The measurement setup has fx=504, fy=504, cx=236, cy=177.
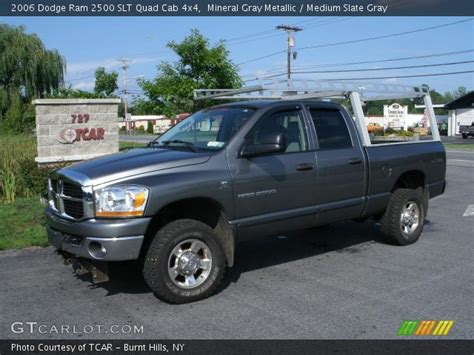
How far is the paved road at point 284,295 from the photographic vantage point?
4156 mm

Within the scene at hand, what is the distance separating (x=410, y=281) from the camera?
5.29 metres

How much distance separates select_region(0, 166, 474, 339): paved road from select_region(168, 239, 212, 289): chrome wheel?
225 millimetres

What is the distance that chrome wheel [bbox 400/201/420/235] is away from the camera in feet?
22.3

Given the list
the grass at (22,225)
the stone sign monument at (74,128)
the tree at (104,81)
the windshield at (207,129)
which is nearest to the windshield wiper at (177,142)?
the windshield at (207,129)

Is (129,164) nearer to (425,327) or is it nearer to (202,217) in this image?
(202,217)

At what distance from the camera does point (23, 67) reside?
95.6 ft

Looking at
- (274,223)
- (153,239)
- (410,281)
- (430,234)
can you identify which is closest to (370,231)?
(430,234)

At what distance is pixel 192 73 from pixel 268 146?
37.5ft

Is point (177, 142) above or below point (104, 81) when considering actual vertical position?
below

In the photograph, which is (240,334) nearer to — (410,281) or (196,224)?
(196,224)

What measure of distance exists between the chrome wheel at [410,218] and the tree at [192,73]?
31.2 ft

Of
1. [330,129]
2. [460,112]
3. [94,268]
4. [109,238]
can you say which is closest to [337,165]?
[330,129]

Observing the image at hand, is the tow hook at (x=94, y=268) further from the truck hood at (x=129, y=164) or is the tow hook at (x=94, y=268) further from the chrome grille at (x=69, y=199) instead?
the truck hood at (x=129, y=164)
